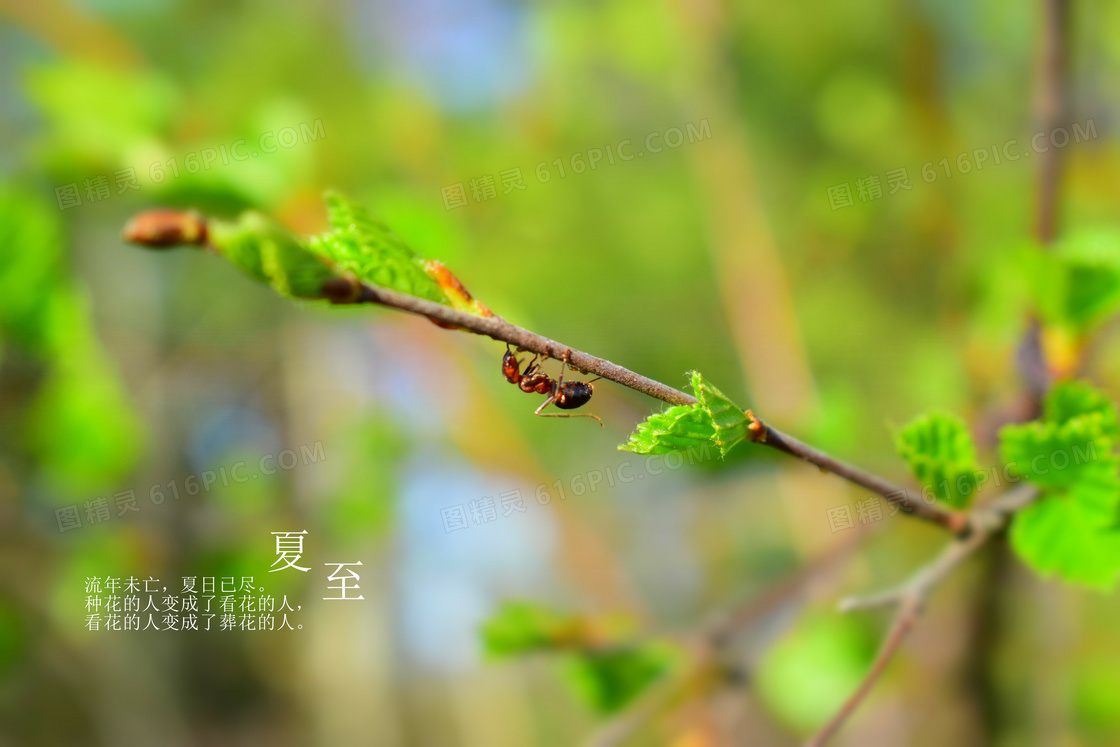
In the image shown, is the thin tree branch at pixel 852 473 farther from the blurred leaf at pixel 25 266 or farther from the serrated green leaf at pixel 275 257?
the blurred leaf at pixel 25 266

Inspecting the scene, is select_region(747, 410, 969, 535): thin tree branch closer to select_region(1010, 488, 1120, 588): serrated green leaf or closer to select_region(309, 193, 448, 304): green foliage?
select_region(1010, 488, 1120, 588): serrated green leaf

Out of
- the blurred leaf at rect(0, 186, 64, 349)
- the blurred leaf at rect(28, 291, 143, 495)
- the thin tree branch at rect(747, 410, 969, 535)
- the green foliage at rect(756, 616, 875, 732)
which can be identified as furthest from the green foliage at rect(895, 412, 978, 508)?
the blurred leaf at rect(28, 291, 143, 495)

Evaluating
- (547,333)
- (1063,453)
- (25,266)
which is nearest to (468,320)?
(1063,453)

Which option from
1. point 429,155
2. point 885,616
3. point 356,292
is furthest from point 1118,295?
point 429,155

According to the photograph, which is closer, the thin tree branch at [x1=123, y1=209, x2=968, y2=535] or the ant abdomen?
the thin tree branch at [x1=123, y1=209, x2=968, y2=535]

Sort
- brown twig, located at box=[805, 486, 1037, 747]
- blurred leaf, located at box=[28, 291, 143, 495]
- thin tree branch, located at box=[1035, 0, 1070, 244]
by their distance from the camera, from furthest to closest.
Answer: blurred leaf, located at box=[28, 291, 143, 495], thin tree branch, located at box=[1035, 0, 1070, 244], brown twig, located at box=[805, 486, 1037, 747]

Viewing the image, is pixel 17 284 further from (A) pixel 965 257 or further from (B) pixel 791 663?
(A) pixel 965 257
